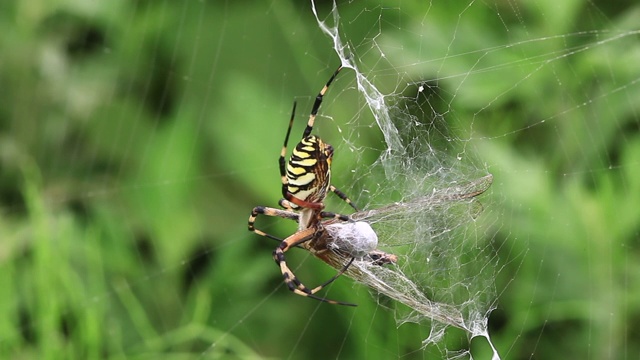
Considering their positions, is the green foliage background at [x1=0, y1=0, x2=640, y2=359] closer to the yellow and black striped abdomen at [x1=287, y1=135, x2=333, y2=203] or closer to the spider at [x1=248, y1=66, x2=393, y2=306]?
the spider at [x1=248, y1=66, x2=393, y2=306]

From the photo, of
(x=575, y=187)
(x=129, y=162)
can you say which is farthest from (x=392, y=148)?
(x=129, y=162)

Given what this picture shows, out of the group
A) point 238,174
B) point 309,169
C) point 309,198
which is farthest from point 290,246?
point 238,174

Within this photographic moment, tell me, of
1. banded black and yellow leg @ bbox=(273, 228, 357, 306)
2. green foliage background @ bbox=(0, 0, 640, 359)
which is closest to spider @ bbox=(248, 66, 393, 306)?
banded black and yellow leg @ bbox=(273, 228, 357, 306)

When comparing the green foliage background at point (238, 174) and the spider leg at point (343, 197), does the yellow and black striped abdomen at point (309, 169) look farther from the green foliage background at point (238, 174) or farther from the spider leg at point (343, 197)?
the green foliage background at point (238, 174)

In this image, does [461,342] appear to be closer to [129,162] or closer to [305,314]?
[305,314]

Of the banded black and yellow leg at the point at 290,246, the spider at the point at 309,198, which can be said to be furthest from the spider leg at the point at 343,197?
the banded black and yellow leg at the point at 290,246

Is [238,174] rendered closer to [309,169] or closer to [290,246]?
[290,246]

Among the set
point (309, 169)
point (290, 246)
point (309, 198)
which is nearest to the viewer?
point (309, 169)
